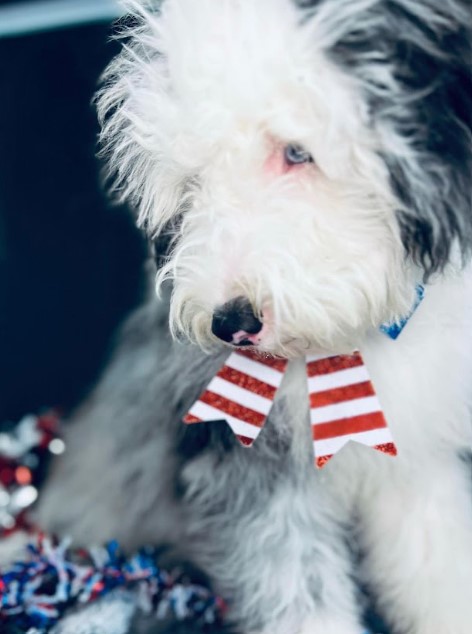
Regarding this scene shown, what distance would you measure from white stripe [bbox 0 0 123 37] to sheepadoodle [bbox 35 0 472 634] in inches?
23.1

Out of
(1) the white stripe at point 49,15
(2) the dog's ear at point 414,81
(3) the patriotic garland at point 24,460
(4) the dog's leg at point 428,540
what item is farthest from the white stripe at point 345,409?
(1) the white stripe at point 49,15

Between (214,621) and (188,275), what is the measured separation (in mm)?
588

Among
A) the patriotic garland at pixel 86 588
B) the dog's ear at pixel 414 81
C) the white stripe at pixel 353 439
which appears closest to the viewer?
the dog's ear at pixel 414 81

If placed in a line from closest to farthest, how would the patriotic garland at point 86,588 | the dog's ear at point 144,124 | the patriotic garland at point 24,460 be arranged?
the dog's ear at point 144,124 < the patriotic garland at point 86,588 < the patriotic garland at point 24,460

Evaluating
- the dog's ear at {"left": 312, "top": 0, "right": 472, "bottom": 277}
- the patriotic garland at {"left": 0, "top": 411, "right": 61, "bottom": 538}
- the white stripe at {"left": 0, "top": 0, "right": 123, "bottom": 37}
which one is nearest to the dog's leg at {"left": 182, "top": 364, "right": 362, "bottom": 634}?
the dog's ear at {"left": 312, "top": 0, "right": 472, "bottom": 277}

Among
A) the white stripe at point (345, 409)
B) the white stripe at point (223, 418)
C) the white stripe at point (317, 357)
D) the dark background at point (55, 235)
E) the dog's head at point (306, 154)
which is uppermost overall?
the dark background at point (55, 235)

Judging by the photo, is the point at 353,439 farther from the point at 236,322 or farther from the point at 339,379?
the point at 236,322

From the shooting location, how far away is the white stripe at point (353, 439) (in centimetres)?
110

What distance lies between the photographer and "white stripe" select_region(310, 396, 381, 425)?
112cm

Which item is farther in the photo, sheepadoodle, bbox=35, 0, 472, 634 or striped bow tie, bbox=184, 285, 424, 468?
striped bow tie, bbox=184, 285, 424, 468

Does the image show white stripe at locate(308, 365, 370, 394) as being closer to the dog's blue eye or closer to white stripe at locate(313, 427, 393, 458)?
white stripe at locate(313, 427, 393, 458)

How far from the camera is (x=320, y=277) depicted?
36.5 inches

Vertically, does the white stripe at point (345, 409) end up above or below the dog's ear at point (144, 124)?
below

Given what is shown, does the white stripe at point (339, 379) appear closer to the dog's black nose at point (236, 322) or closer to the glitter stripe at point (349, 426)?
the glitter stripe at point (349, 426)
